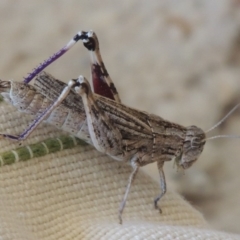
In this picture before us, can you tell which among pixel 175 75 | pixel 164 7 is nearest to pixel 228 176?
pixel 175 75

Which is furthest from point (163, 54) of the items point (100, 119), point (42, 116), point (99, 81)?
point (42, 116)

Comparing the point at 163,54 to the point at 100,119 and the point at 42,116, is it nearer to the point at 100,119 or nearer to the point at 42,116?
the point at 100,119

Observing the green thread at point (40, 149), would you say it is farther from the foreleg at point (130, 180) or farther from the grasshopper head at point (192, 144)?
the grasshopper head at point (192, 144)

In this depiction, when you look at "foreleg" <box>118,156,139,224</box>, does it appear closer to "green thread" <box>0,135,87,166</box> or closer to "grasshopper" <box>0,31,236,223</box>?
"grasshopper" <box>0,31,236,223</box>

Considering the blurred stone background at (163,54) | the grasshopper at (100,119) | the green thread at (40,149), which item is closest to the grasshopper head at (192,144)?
the grasshopper at (100,119)

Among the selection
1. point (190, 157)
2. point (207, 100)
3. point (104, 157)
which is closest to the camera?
point (104, 157)

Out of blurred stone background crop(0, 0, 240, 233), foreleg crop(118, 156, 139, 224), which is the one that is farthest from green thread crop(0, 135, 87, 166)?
blurred stone background crop(0, 0, 240, 233)

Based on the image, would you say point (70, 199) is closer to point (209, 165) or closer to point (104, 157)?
point (104, 157)
